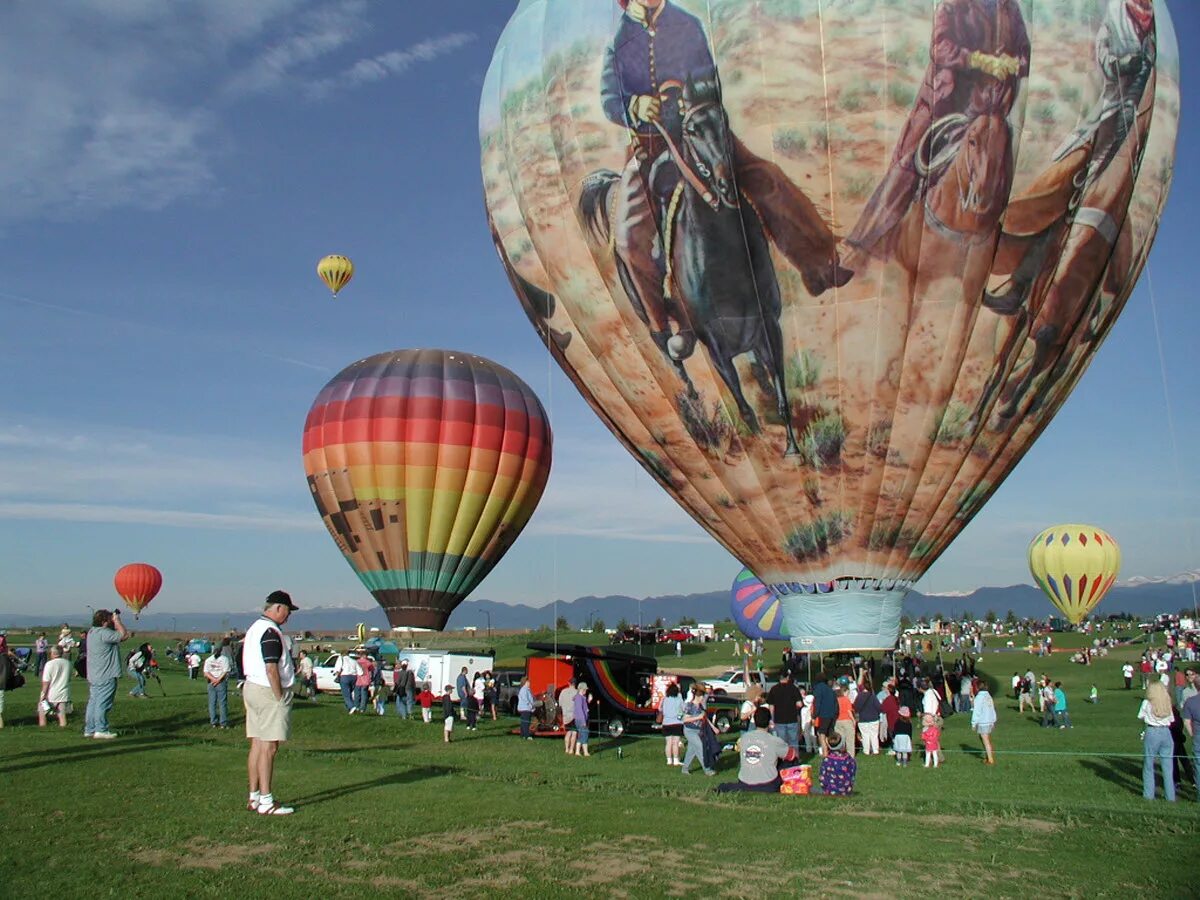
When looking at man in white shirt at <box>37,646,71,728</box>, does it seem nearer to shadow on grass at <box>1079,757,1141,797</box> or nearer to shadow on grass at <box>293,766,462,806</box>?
shadow on grass at <box>293,766,462,806</box>

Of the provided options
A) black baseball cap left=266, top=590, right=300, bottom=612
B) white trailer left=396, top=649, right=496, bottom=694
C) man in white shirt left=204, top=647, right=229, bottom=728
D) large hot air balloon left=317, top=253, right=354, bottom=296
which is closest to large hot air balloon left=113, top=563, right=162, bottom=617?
large hot air balloon left=317, top=253, right=354, bottom=296

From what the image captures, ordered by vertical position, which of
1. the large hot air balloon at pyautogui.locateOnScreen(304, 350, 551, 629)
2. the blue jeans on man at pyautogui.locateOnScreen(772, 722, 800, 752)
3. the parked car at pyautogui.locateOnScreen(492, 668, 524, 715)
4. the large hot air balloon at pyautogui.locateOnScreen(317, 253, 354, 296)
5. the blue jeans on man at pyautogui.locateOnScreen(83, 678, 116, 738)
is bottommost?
the parked car at pyautogui.locateOnScreen(492, 668, 524, 715)

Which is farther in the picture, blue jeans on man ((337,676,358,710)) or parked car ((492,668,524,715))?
parked car ((492,668,524,715))

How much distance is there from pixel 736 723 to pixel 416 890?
67.3ft

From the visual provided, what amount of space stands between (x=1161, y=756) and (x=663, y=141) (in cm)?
1161

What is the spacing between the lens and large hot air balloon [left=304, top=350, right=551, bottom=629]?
129ft

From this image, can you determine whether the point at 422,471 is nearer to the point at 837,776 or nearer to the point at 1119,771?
the point at 1119,771

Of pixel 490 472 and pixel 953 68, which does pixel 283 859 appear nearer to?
pixel 953 68

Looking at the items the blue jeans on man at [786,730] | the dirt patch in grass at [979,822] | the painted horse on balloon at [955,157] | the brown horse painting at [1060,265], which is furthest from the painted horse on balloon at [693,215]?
the dirt patch in grass at [979,822]

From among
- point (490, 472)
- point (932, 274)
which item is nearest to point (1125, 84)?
point (932, 274)

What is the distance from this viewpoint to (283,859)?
6.08 m

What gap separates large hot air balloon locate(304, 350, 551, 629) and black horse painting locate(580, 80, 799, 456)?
73.4 feet

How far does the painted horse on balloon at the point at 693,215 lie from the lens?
1686cm

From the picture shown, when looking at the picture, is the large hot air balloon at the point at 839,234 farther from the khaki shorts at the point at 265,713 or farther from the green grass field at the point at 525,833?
the khaki shorts at the point at 265,713
